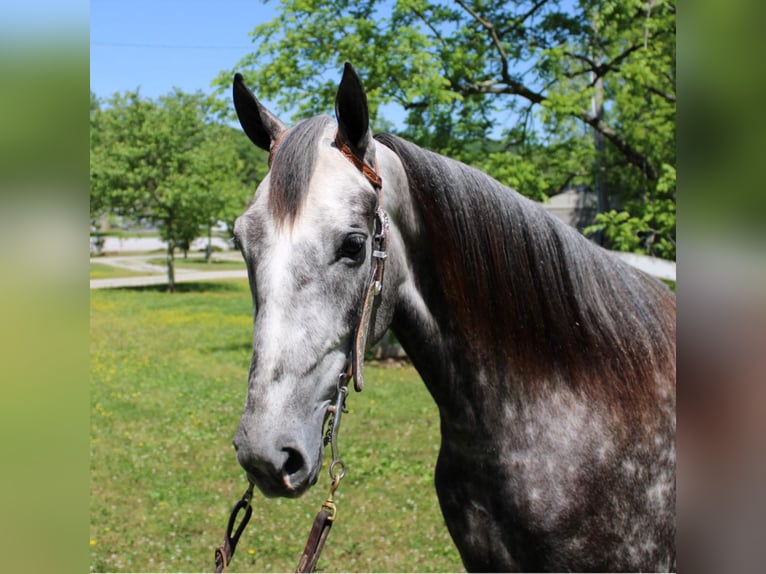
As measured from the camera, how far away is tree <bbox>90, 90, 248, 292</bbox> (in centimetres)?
2428

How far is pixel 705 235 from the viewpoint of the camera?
621mm

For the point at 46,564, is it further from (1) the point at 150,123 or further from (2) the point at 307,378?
(1) the point at 150,123

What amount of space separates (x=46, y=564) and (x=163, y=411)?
8769mm

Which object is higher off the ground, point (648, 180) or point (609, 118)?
point (609, 118)

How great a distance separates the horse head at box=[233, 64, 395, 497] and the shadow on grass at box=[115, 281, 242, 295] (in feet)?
80.6

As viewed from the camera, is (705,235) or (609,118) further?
(609,118)

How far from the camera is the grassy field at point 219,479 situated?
4.82 metres

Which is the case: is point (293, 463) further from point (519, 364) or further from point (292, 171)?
point (519, 364)

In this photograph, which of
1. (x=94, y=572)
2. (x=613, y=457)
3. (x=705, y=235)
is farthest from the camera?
(x=94, y=572)

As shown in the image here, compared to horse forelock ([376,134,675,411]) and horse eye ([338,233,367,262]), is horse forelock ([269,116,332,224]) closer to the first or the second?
horse eye ([338,233,367,262])

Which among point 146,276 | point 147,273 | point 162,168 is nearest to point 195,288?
point 162,168

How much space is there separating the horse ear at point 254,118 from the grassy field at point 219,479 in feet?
11.8

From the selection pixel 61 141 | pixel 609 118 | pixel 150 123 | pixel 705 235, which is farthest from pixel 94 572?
pixel 150 123

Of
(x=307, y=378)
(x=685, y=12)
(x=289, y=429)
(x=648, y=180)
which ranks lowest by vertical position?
(x=289, y=429)
